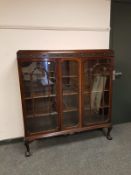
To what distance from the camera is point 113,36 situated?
2.60 m

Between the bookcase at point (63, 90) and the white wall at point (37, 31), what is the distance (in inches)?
13.5

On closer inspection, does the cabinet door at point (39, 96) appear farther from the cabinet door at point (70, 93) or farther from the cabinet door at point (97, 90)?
the cabinet door at point (97, 90)

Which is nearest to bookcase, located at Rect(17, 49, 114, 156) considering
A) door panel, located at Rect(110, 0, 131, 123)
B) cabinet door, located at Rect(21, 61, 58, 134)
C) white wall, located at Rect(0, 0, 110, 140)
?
cabinet door, located at Rect(21, 61, 58, 134)

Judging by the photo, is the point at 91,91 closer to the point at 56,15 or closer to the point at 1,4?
the point at 56,15

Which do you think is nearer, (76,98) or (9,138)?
(76,98)

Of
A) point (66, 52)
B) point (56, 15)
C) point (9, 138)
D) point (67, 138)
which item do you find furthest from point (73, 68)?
point (9, 138)

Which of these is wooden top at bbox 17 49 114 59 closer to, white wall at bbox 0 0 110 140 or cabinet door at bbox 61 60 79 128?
cabinet door at bbox 61 60 79 128

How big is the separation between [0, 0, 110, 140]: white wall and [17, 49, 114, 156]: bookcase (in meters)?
0.34

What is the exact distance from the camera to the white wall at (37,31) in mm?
2146

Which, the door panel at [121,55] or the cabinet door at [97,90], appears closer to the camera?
the cabinet door at [97,90]

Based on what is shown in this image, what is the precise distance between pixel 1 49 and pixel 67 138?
1.62 m

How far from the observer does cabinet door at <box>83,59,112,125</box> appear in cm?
226

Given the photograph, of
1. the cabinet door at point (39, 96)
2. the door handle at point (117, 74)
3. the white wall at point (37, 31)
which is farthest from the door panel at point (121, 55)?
the cabinet door at point (39, 96)

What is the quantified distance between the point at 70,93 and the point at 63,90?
0.36ft
